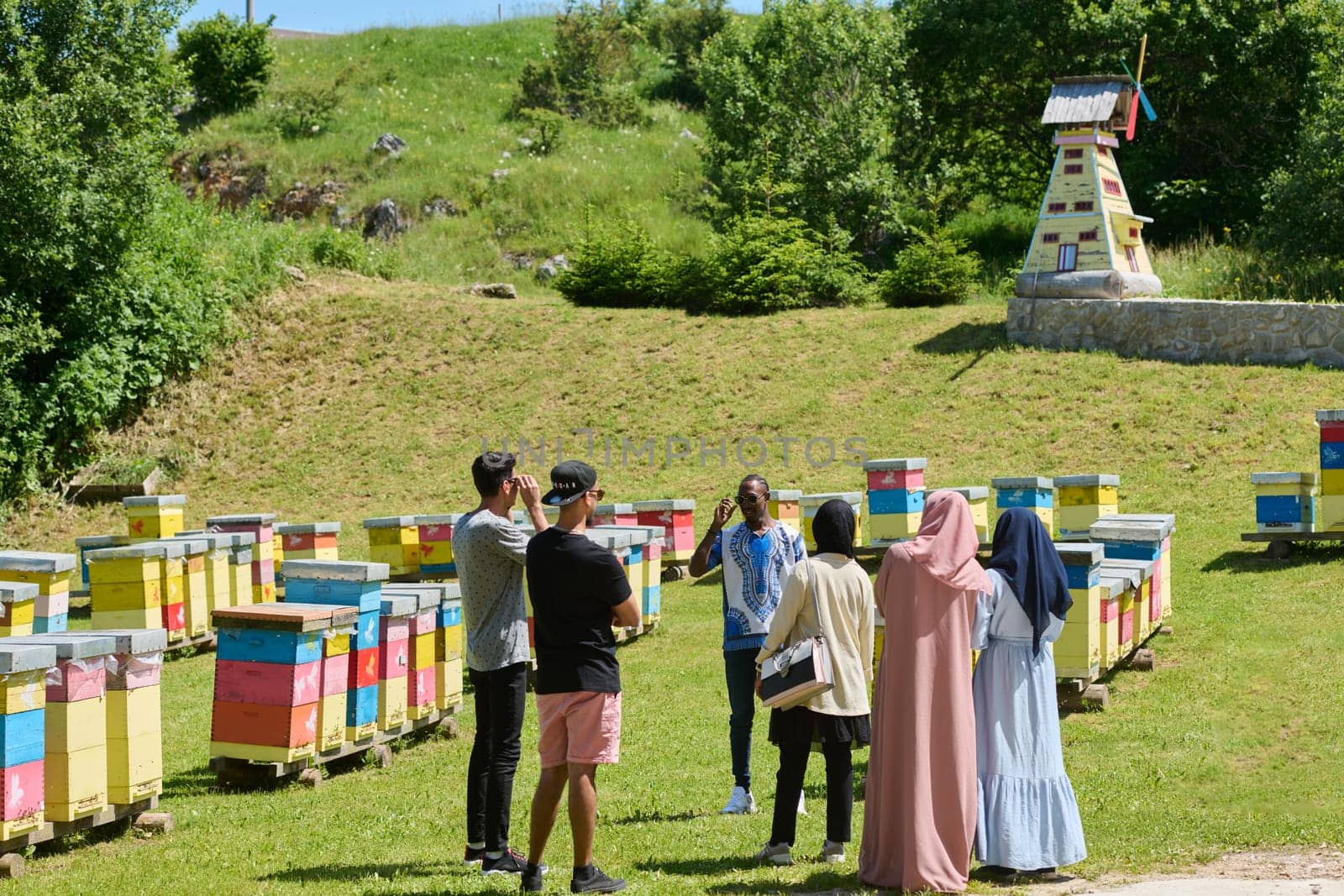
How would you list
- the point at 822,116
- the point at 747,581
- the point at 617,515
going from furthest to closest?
the point at 822,116 < the point at 617,515 < the point at 747,581

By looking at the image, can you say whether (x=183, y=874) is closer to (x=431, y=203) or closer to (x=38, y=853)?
(x=38, y=853)

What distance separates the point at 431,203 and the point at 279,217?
468cm

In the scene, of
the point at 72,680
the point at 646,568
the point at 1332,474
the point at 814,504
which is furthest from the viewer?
the point at 814,504

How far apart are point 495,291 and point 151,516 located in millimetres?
15608

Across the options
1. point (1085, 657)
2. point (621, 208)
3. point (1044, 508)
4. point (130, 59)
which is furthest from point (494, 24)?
point (1085, 657)

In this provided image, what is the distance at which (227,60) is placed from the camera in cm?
4628

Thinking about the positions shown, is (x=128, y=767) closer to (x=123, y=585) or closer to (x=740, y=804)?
(x=740, y=804)

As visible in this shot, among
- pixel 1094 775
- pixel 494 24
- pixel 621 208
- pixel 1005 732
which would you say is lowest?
pixel 1094 775

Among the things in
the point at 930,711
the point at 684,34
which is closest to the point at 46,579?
the point at 930,711

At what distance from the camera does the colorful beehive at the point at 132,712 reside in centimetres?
721

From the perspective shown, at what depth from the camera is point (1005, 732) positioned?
6.39 meters

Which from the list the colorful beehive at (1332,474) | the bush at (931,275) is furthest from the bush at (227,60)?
the colorful beehive at (1332,474)

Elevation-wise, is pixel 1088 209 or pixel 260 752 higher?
pixel 1088 209

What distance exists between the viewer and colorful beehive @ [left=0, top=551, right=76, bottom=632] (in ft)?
38.1
